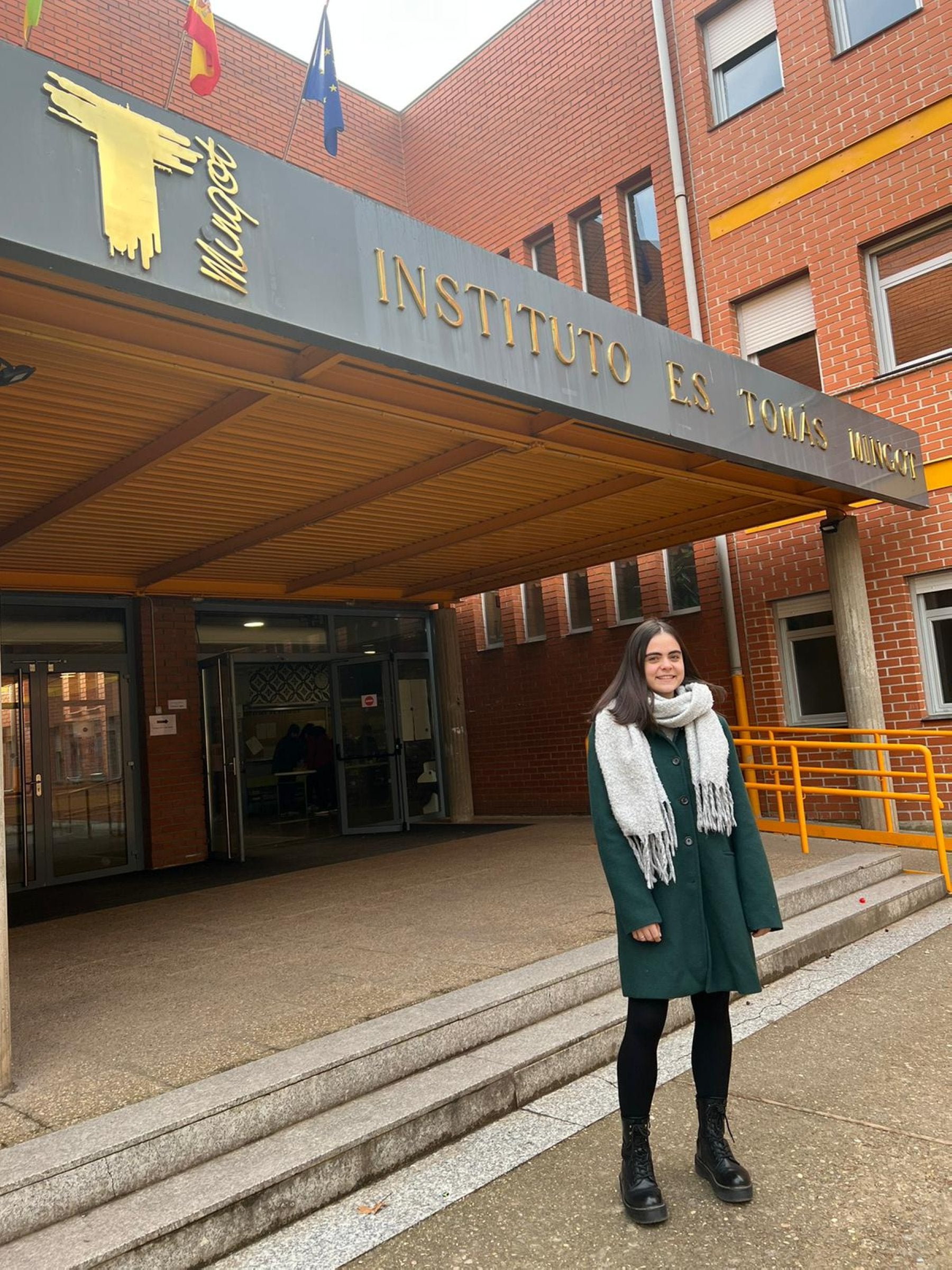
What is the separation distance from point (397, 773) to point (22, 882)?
4814 mm

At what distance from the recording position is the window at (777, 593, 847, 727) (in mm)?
10750

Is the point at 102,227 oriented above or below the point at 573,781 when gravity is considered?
above

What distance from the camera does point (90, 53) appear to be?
477 inches

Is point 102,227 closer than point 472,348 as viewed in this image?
Yes

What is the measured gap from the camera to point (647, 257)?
41.3ft

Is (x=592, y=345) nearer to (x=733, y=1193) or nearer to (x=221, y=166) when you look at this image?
(x=221, y=166)

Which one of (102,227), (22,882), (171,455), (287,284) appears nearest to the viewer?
(102,227)

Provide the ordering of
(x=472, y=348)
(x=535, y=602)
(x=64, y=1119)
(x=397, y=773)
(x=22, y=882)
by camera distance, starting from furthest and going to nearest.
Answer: (x=535, y=602) < (x=397, y=773) < (x=22, y=882) < (x=472, y=348) < (x=64, y=1119)

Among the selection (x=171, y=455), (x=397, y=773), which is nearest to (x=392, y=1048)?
(x=171, y=455)

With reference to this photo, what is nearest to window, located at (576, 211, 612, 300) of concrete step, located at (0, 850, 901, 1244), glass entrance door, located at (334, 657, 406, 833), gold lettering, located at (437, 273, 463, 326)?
glass entrance door, located at (334, 657, 406, 833)

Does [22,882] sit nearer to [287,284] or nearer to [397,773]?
[397,773]

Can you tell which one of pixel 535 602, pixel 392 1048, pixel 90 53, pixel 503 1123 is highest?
pixel 90 53

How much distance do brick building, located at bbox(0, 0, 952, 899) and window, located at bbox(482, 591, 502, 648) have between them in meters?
0.03

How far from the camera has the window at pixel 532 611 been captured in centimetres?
1373
